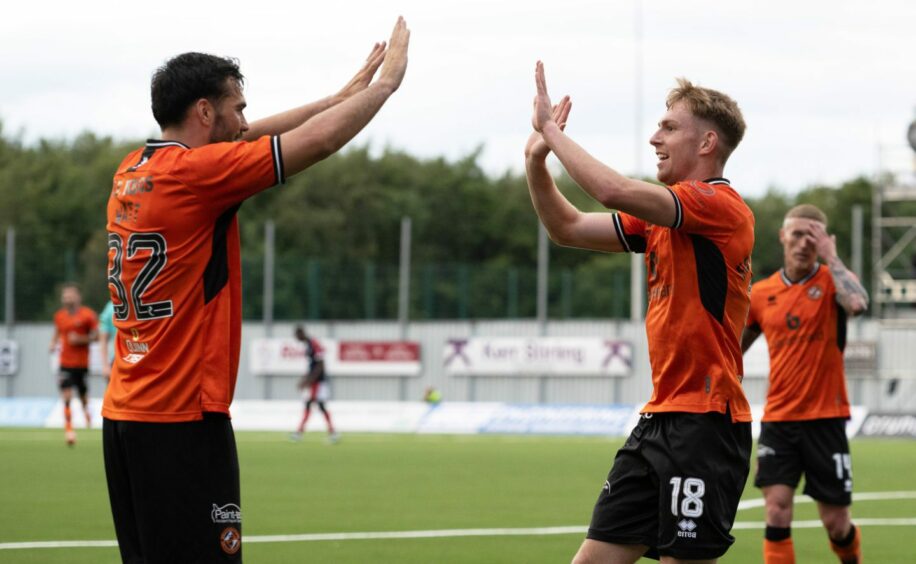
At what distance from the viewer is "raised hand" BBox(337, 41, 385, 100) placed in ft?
20.2

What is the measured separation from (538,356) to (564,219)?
33.9 metres

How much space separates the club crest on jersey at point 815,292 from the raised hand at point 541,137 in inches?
159

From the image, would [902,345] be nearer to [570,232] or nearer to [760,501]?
[760,501]

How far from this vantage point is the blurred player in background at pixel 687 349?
235 inches

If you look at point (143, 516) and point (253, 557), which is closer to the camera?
point (143, 516)

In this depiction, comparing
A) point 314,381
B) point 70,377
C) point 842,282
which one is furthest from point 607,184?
point 314,381

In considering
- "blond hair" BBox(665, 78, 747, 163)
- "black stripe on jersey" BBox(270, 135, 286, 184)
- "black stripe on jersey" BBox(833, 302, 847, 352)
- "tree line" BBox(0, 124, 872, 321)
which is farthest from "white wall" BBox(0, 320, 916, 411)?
"black stripe on jersey" BBox(270, 135, 286, 184)

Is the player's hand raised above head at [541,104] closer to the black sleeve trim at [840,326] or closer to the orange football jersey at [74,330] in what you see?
the black sleeve trim at [840,326]

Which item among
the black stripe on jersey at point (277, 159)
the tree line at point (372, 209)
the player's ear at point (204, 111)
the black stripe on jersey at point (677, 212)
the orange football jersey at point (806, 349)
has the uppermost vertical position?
the tree line at point (372, 209)

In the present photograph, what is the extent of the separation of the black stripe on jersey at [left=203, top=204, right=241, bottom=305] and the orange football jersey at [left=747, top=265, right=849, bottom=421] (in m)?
5.34

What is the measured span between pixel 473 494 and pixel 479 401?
2469 cm

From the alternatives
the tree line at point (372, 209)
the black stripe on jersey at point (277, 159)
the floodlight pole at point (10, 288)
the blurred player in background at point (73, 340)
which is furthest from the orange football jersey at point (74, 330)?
the tree line at point (372, 209)

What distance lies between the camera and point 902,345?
36.6 metres

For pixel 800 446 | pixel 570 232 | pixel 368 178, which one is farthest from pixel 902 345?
pixel 368 178
